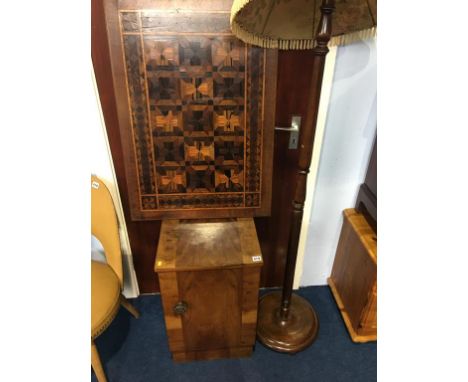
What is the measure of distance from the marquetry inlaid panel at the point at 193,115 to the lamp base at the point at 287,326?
568mm

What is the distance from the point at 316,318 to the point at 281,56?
1.28m

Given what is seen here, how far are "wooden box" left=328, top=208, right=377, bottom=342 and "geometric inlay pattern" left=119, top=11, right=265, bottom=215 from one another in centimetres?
51

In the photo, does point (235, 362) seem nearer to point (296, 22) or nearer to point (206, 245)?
point (206, 245)

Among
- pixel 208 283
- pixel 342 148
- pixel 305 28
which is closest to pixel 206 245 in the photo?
pixel 208 283

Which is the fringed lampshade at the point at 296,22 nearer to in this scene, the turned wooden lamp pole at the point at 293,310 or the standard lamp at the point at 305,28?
the standard lamp at the point at 305,28

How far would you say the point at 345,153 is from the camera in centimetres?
152

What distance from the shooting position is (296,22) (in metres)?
1.13

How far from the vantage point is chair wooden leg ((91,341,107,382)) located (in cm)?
134

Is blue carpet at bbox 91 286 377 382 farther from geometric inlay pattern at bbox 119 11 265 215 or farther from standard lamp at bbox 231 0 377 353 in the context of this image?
geometric inlay pattern at bbox 119 11 265 215

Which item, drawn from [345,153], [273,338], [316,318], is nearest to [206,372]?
[273,338]

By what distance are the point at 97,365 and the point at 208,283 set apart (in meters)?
0.59

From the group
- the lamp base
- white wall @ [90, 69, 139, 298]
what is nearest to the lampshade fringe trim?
white wall @ [90, 69, 139, 298]

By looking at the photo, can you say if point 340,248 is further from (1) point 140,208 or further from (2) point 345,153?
(1) point 140,208

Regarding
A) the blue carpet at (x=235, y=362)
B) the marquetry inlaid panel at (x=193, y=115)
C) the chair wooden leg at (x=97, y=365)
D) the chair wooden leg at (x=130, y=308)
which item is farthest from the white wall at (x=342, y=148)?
the chair wooden leg at (x=97, y=365)
